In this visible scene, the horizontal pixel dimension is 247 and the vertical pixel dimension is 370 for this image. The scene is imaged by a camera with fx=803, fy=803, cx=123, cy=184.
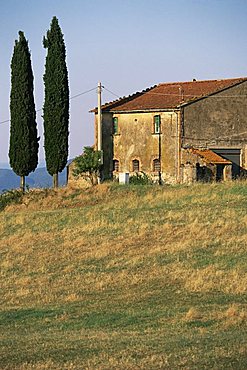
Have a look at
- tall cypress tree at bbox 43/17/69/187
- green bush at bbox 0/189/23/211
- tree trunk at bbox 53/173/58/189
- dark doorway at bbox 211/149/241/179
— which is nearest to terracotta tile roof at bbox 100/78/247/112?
dark doorway at bbox 211/149/241/179

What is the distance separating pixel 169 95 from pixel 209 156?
734 centimetres

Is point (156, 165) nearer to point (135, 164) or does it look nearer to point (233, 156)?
point (135, 164)

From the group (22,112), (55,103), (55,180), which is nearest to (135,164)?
(55,180)

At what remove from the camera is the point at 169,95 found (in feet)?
196

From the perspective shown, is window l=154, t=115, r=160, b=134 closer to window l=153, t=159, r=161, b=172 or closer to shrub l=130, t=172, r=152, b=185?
window l=153, t=159, r=161, b=172

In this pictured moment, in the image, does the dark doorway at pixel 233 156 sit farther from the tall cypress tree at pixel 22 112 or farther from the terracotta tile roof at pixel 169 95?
the tall cypress tree at pixel 22 112

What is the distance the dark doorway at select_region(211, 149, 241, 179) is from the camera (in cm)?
5716

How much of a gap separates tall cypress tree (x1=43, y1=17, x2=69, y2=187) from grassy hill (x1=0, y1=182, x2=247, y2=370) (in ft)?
21.0

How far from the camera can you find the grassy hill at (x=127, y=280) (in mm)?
13016

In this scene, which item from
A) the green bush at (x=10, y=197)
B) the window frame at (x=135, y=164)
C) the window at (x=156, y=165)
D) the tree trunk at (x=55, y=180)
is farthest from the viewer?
the window frame at (x=135, y=164)

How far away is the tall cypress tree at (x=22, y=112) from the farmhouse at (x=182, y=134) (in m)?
8.94

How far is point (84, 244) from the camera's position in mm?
31938

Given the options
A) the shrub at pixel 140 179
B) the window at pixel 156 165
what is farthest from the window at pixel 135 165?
the shrub at pixel 140 179

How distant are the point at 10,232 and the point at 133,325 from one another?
2113 centimetres
